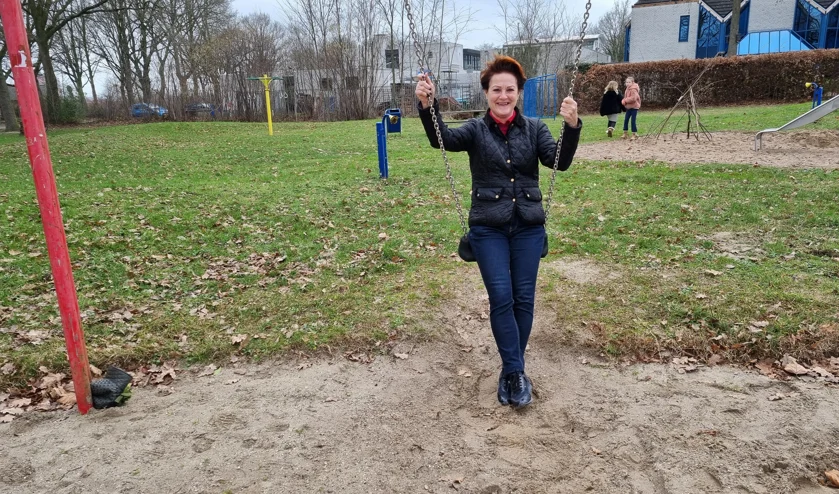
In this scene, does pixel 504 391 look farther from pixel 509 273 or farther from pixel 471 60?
pixel 471 60

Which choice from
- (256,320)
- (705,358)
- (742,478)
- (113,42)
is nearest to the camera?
(742,478)

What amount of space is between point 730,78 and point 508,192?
1051 inches

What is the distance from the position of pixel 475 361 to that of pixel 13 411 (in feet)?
9.95

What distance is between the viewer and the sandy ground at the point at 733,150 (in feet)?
35.2

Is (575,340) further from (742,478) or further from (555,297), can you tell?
(742,478)

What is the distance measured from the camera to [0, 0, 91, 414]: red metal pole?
3160 millimetres

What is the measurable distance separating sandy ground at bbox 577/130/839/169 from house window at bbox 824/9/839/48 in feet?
79.4

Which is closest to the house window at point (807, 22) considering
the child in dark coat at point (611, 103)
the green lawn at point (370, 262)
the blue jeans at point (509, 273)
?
the child in dark coat at point (611, 103)

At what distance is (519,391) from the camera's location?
3.48 metres

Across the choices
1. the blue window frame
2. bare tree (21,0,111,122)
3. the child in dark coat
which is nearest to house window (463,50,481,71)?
the blue window frame

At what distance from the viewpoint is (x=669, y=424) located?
3.29 m

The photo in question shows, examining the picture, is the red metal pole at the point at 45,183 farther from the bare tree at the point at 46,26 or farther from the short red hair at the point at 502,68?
the bare tree at the point at 46,26

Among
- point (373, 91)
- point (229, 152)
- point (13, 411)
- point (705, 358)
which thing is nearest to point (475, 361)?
point (705, 358)

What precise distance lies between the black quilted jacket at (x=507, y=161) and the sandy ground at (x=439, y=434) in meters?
1.18
